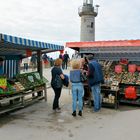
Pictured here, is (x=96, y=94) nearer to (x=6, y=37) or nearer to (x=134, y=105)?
(x=134, y=105)

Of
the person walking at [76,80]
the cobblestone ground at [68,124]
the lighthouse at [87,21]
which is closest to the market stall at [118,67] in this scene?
the cobblestone ground at [68,124]

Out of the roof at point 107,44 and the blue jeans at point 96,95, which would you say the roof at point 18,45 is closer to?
the roof at point 107,44

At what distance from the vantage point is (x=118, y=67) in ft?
33.6

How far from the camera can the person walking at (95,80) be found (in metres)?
8.83

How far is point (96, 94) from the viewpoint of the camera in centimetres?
898

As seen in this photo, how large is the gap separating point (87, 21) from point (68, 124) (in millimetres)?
25645

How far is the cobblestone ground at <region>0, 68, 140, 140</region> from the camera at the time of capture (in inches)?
254

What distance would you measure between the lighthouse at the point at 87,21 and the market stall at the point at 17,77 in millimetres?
20749

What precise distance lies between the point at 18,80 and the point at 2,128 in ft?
8.27

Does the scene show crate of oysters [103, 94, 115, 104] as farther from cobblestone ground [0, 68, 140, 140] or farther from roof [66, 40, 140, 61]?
roof [66, 40, 140, 61]

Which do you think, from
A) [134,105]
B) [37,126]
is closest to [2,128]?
[37,126]

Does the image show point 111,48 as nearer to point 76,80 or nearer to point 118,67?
point 118,67

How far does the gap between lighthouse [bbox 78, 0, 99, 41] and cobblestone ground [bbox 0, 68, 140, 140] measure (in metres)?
22.8

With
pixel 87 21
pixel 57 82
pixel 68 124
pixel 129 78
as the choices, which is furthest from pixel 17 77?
pixel 87 21
